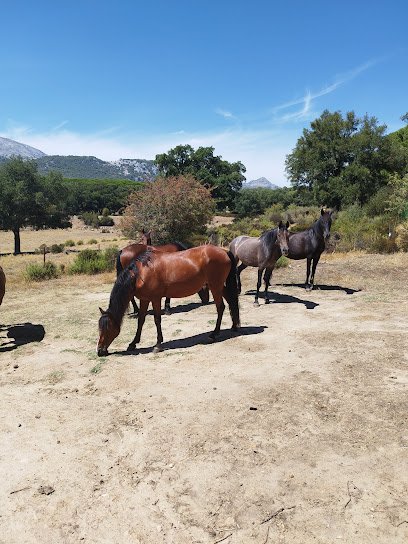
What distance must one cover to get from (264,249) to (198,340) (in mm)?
3977

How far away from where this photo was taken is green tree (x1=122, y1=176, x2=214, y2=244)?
20609 mm

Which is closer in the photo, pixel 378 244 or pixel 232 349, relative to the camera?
pixel 232 349

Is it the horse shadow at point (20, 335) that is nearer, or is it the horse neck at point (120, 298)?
the horse neck at point (120, 298)

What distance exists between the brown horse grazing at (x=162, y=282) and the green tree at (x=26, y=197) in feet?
104

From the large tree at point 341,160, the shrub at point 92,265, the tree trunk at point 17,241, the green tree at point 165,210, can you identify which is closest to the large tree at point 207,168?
the large tree at point 341,160

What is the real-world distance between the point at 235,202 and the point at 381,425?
202ft

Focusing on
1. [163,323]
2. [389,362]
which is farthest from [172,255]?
[389,362]

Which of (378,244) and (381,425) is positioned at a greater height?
(378,244)

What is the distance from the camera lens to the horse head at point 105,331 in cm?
711

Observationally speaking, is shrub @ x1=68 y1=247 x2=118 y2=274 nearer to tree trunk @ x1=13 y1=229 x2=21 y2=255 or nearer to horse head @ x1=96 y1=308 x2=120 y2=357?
horse head @ x1=96 y1=308 x2=120 y2=357

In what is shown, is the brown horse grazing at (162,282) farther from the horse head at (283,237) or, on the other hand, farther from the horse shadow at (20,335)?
the horse head at (283,237)

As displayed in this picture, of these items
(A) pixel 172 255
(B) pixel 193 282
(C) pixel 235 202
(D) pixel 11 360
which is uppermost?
(C) pixel 235 202

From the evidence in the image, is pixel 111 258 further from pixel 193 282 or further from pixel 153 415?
pixel 153 415

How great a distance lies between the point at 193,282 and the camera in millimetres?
7777
